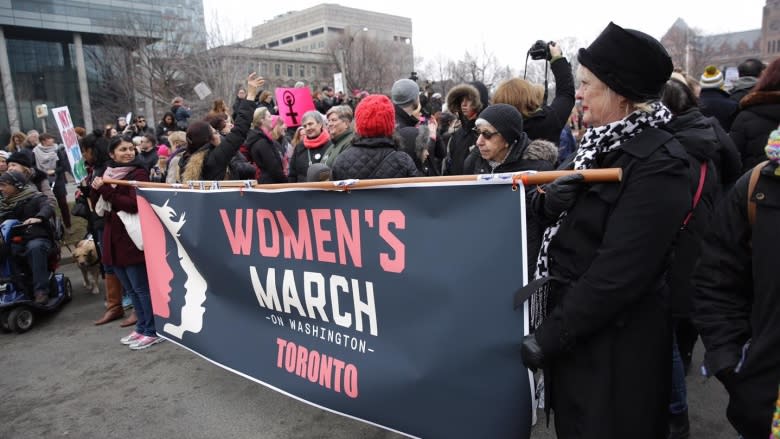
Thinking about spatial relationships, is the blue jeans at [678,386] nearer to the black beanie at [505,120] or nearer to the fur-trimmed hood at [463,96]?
the black beanie at [505,120]

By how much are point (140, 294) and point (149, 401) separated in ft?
4.75

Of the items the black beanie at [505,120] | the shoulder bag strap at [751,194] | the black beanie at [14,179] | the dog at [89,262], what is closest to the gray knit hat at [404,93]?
the black beanie at [505,120]

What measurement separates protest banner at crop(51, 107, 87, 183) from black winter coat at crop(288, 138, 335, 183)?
7.40 ft

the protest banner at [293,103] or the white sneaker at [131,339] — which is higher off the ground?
the protest banner at [293,103]

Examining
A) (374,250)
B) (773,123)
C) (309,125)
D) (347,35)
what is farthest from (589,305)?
(347,35)

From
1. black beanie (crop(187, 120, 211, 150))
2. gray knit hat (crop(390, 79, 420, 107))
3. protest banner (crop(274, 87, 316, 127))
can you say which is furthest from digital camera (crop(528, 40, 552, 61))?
protest banner (crop(274, 87, 316, 127))

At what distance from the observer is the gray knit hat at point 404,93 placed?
5.30 meters

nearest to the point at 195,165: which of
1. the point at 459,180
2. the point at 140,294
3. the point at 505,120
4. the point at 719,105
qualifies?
the point at 140,294

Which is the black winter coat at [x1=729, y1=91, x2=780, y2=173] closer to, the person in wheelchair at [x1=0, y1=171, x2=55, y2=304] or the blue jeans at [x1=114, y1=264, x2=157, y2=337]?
the blue jeans at [x1=114, y1=264, x2=157, y2=337]

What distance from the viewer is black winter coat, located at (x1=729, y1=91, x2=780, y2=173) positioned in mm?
3664

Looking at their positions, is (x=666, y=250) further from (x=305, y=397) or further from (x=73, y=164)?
(x=73, y=164)

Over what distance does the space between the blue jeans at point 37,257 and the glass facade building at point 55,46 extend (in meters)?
37.1

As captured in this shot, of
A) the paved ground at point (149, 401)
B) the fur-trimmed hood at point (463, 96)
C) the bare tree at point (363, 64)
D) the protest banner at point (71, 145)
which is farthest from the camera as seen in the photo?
the bare tree at point (363, 64)

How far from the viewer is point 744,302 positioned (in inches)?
68.6
